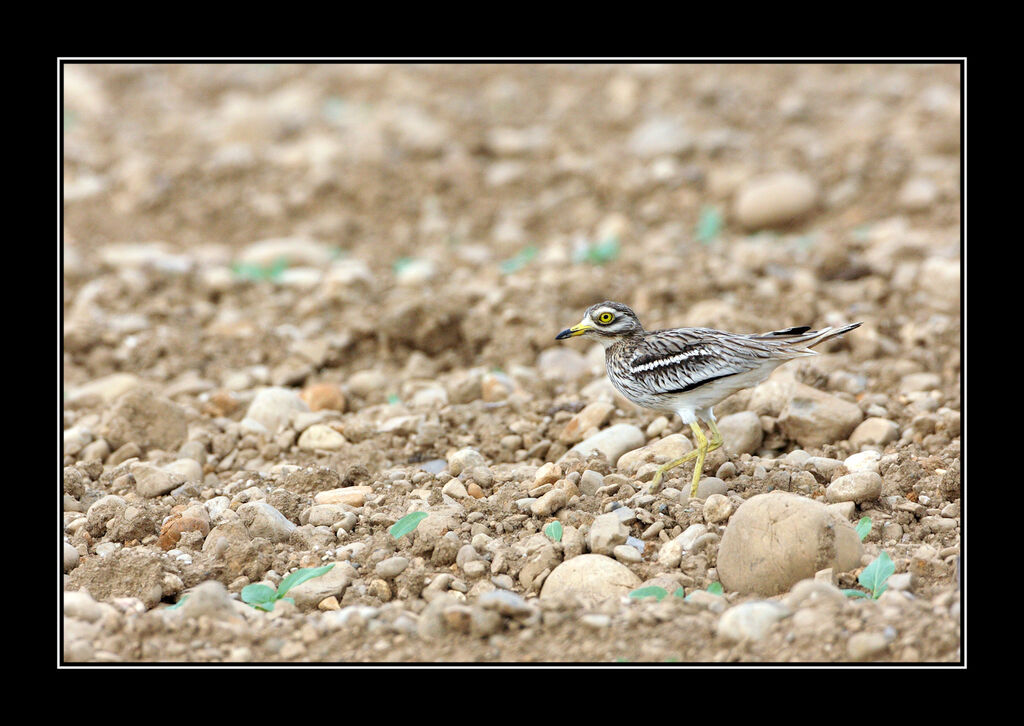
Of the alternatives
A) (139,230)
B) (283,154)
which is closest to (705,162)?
(283,154)

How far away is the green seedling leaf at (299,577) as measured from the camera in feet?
14.6

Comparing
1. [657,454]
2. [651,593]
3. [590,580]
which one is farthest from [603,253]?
[651,593]

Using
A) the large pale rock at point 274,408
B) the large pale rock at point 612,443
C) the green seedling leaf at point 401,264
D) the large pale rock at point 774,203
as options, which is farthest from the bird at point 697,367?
the large pale rock at point 774,203

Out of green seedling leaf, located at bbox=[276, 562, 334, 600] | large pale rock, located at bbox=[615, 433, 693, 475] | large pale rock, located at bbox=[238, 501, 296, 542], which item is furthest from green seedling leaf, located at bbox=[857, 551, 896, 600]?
large pale rock, located at bbox=[238, 501, 296, 542]

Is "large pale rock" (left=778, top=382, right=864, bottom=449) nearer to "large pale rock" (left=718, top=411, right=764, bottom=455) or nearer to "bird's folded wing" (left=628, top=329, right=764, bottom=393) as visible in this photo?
"large pale rock" (left=718, top=411, right=764, bottom=455)

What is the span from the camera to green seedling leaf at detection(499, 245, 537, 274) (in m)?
9.17

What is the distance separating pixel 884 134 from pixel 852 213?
6.11 feet

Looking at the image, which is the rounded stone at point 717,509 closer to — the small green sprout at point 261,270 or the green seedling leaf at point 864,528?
the green seedling leaf at point 864,528

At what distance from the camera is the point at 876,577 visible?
4.18 metres

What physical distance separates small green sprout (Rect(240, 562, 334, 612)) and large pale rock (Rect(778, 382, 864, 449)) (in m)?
2.66

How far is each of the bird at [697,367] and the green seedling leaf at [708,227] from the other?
4432mm

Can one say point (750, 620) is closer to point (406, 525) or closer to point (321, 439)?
point (406, 525)

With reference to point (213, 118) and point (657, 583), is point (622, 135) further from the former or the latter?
point (657, 583)

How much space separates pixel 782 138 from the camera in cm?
1159
